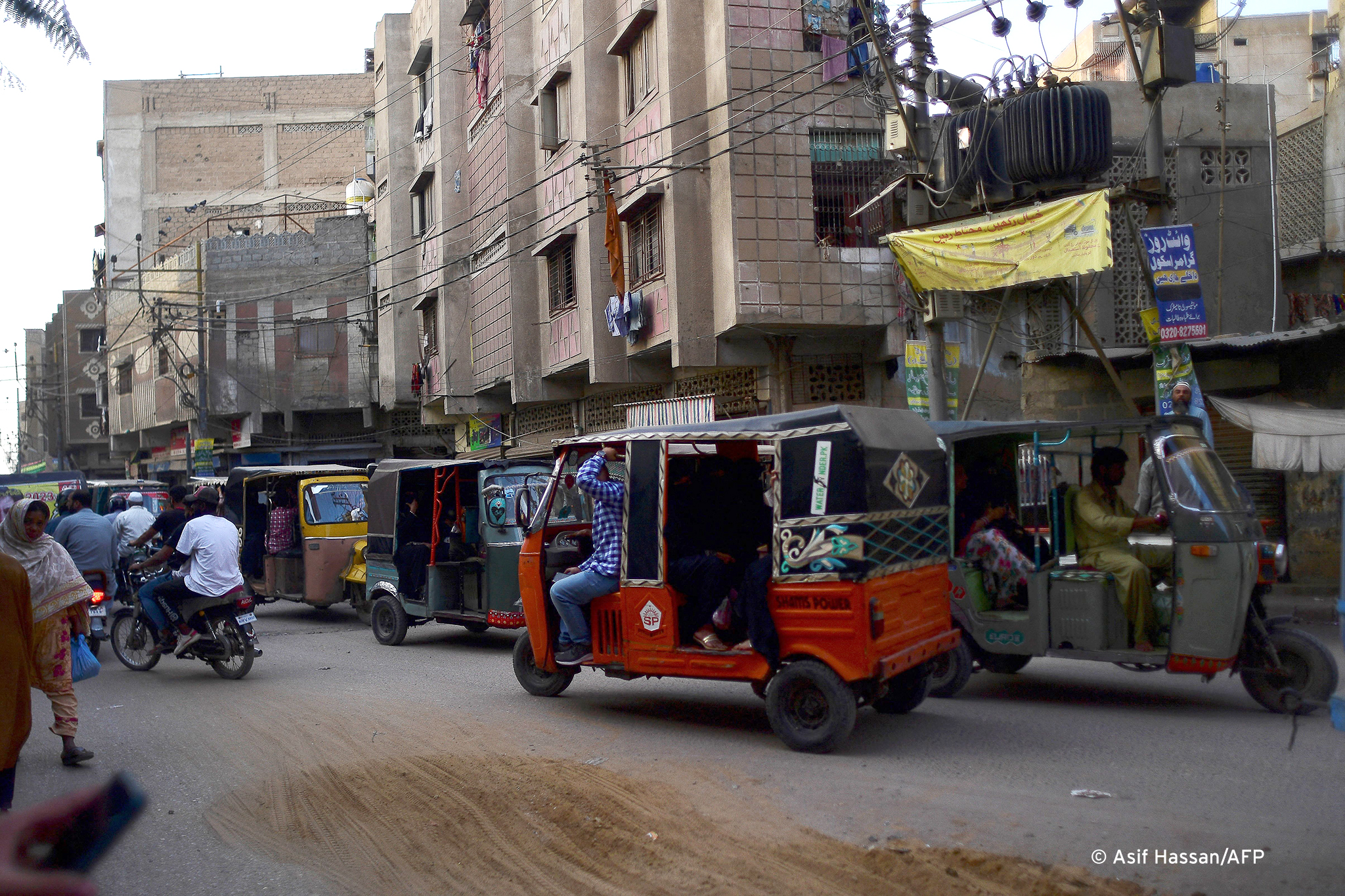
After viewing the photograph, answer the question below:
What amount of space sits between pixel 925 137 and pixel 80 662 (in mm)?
10850

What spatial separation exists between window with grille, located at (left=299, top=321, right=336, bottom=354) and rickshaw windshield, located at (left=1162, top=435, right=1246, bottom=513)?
32949 mm

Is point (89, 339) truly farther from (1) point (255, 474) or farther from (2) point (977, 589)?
(2) point (977, 589)

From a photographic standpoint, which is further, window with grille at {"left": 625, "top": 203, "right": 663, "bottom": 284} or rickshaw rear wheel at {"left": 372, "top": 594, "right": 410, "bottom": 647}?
window with grille at {"left": 625, "top": 203, "right": 663, "bottom": 284}

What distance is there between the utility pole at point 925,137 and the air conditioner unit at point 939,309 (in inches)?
2.4

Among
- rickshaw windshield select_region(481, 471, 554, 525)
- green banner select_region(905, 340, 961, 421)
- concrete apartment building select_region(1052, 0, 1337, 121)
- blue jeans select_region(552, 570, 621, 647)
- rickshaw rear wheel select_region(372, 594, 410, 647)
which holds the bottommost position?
rickshaw rear wheel select_region(372, 594, 410, 647)

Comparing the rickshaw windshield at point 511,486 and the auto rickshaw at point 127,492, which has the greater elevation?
the rickshaw windshield at point 511,486

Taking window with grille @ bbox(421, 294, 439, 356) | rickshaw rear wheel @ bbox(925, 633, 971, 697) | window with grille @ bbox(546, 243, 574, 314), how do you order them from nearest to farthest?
rickshaw rear wheel @ bbox(925, 633, 971, 697), window with grille @ bbox(546, 243, 574, 314), window with grille @ bbox(421, 294, 439, 356)

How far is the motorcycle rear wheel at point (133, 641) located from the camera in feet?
35.7

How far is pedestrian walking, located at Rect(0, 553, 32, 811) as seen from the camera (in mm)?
5102

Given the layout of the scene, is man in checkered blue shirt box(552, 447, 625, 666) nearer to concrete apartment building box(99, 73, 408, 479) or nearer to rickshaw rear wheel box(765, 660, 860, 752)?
rickshaw rear wheel box(765, 660, 860, 752)

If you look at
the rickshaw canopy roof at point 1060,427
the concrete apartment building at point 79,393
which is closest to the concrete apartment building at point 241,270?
the concrete apartment building at point 79,393

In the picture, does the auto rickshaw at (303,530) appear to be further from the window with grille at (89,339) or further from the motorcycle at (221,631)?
the window with grille at (89,339)

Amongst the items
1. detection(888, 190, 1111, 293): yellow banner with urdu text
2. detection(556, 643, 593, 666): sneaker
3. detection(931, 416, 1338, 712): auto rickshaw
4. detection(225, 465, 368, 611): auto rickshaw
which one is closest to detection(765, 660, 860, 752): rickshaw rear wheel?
detection(556, 643, 593, 666): sneaker

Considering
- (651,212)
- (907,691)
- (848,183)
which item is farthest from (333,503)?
(907,691)
